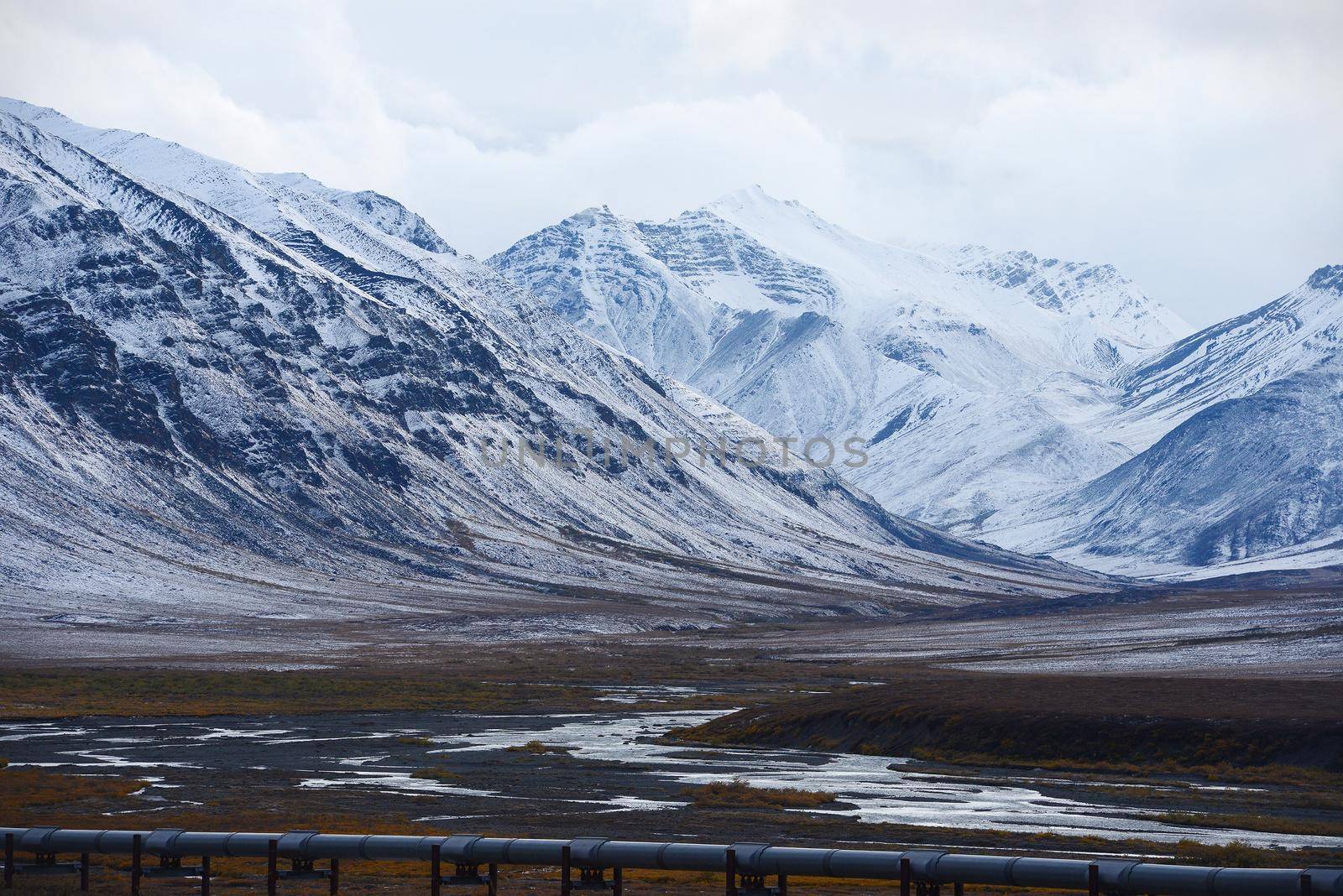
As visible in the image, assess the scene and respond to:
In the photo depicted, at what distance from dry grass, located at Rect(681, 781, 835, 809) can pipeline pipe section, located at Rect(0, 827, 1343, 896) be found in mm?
22505

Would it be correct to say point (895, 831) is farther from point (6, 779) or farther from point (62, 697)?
point (62, 697)

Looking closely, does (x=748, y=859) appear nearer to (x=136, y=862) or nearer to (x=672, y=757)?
(x=136, y=862)

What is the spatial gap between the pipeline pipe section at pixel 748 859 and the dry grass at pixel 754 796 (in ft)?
73.8

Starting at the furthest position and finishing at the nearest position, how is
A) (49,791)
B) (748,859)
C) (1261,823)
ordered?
(49,791)
(1261,823)
(748,859)

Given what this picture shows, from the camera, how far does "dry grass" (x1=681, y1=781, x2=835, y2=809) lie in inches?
2254

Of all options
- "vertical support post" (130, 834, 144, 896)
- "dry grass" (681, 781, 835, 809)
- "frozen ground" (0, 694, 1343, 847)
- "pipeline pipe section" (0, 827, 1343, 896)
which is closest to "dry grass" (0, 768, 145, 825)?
"frozen ground" (0, 694, 1343, 847)

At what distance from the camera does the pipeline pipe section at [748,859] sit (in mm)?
30203

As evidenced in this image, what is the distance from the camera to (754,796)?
58.8 m

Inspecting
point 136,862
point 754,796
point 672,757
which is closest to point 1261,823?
point 754,796

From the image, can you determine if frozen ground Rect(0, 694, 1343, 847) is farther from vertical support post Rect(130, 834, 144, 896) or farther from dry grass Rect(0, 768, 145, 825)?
vertical support post Rect(130, 834, 144, 896)

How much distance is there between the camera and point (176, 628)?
195625mm

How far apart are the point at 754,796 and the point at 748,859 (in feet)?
85.4

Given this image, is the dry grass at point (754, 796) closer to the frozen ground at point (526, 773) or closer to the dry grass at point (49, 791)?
the frozen ground at point (526, 773)

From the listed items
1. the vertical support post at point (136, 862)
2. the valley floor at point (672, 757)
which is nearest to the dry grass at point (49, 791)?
the valley floor at point (672, 757)
